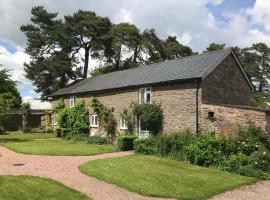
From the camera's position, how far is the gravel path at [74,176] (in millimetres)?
11330

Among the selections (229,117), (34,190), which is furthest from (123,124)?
(34,190)

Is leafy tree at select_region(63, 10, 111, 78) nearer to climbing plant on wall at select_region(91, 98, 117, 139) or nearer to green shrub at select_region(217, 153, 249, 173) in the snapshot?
climbing plant on wall at select_region(91, 98, 117, 139)

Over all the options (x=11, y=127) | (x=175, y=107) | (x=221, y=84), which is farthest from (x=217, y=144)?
(x=11, y=127)

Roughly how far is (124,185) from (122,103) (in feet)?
52.8

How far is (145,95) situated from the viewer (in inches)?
1022

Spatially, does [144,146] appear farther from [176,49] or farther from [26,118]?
[176,49]

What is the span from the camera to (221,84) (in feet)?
77.9

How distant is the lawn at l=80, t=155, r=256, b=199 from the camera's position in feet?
38.4

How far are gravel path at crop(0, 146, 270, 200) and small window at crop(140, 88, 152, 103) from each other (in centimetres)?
794

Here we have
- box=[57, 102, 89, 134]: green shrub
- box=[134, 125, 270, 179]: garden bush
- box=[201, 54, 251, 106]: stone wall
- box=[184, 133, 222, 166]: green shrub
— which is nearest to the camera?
box=[134, 125, 270, 179]: garden bush

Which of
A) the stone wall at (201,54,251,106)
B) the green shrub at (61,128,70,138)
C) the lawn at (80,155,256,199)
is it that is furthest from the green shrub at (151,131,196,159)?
the green shrub at (61,128,70,138)

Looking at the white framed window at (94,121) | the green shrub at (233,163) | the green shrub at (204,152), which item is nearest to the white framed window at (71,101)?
the white framed window at (94,121)

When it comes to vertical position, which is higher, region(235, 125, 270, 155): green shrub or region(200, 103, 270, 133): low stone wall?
region(200, 103, 270, 133): low stone wall

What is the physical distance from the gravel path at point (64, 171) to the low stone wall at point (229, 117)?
732cm
